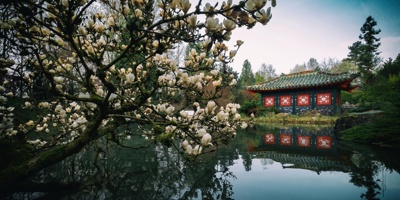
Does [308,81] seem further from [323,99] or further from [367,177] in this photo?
[367,177]

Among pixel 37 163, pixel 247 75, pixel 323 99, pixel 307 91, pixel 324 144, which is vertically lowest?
pixel 324 144

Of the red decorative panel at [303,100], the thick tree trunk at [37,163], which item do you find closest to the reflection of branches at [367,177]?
the thick tree trunk at [37,163]

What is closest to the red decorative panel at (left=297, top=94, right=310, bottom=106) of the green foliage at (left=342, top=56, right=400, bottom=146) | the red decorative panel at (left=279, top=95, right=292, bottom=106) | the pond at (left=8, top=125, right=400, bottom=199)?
the red decorative panel at (left=279, top=95, right=292, bottom=106)

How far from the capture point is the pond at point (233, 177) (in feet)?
8.45

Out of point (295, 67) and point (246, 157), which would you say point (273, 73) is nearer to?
point (295, 67)

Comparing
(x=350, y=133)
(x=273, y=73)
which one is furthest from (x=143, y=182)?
(x=273, y=73)

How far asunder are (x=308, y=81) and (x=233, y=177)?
21.6 metres

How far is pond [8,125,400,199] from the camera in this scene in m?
2.58

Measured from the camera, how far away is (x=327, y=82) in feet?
63.7

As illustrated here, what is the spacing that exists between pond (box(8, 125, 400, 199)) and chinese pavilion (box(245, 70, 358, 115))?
16988mm

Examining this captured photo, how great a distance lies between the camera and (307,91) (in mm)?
21484

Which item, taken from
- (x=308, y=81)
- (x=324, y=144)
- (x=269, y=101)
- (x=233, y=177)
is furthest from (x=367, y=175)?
(x=269, y=101)

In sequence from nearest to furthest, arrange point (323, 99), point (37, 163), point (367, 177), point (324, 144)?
point (37, 163) < point (367, 177) < point (324, 144) < point (323, 99)

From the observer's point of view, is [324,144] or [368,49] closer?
[324,144]
